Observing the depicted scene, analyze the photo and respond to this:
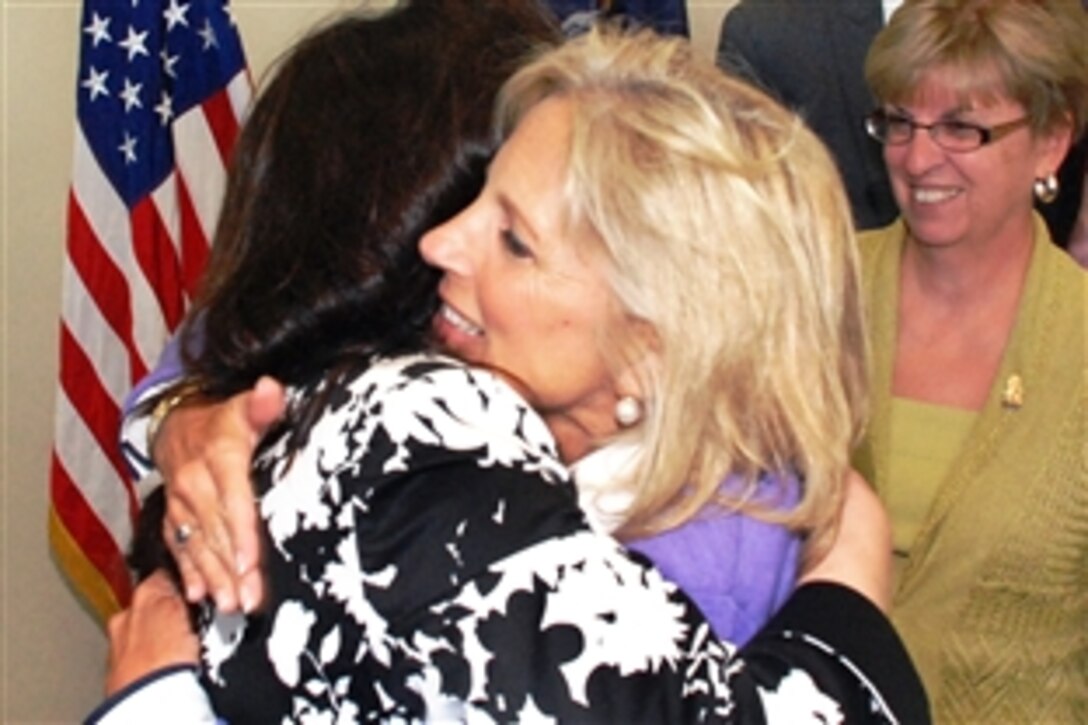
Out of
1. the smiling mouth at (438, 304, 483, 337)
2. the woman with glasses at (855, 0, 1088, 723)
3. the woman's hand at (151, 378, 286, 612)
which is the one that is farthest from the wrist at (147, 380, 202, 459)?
the woman with glasses at (855, 0, 1088, 723)

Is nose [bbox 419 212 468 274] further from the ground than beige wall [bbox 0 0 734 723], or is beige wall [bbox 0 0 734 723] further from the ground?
nose [bbox 419 212 468 274]

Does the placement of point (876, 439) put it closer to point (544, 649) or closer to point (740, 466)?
point (740, 466)

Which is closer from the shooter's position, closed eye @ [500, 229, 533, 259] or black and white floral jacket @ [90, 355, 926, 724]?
black and white floral jacket @ [90, 355, 926, 724]

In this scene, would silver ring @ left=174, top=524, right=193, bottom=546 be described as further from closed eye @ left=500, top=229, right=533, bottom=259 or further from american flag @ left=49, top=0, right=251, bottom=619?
american flag @ left=49, top=0, right=251, bottom=619

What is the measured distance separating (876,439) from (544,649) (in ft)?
4.39

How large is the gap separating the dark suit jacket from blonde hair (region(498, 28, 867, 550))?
5.42ft

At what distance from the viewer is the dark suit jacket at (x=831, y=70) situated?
113 inches

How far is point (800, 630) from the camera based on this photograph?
1.17 meters

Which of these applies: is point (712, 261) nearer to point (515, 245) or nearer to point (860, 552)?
point (515, 245)

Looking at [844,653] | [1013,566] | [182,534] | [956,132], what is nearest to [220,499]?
[182,534]

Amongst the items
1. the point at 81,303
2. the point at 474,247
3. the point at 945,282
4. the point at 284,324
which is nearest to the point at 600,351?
the point at 474,247

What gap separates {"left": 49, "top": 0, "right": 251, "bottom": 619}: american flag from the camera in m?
2.81

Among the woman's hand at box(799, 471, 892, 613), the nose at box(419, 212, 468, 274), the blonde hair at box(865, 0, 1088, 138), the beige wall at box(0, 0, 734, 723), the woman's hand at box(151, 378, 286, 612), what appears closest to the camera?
the woman's hand at box(151, 378, 286, 612)

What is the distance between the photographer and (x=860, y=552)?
1.32 metres
